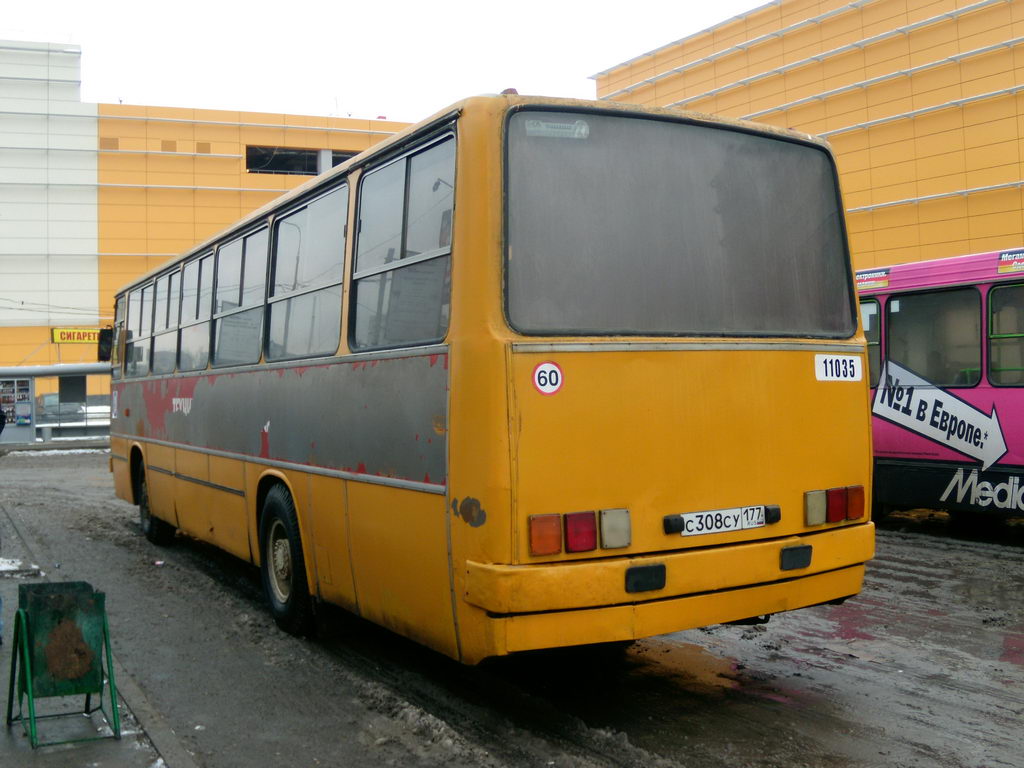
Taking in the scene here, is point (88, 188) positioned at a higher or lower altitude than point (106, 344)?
higher

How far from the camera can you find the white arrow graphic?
423 inches

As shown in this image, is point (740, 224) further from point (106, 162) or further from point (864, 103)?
point (106, 162)

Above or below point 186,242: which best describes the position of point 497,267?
below

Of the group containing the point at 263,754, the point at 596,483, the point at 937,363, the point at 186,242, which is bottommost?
A: the point at 263,754

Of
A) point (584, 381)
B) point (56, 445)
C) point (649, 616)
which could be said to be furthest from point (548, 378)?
point (56, 445)

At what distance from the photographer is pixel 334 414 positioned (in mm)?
5980

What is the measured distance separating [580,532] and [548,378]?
69cm

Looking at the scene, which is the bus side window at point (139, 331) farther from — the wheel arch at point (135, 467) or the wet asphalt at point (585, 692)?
the wet asphalt at point (585, 692)

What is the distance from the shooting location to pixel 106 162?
52.2 metres

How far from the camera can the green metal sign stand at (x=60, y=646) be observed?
4895 mm

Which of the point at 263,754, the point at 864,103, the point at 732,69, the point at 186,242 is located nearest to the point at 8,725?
the point at 263,754

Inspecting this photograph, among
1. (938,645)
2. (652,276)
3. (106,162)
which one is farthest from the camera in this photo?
(106,162)

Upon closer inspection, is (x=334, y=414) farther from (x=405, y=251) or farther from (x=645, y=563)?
(x=645, y=563)

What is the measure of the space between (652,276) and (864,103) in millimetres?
33827
